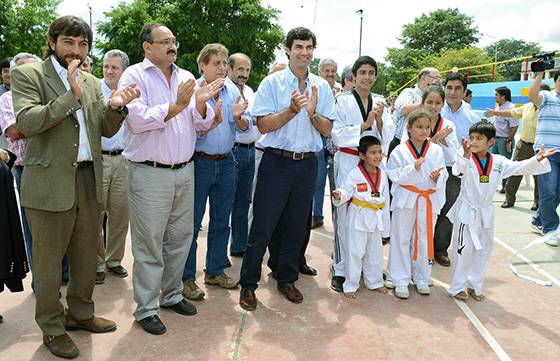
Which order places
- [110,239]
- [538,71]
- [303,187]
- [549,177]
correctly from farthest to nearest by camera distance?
[549,177]
[538,71]
[110,239]
[303,187]

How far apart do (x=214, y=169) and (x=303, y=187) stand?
0.76 m

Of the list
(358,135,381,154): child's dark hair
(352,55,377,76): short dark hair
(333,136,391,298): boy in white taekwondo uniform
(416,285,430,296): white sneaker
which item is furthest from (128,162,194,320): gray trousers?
(416,285,430,296): white sneaker

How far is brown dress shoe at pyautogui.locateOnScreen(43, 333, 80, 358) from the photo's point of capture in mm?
2934

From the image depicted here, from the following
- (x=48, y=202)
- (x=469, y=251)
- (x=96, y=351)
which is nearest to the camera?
(x=48, y=202)

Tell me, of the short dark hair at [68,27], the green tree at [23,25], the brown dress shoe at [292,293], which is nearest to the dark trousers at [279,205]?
the brown dress shoe at [292,293]

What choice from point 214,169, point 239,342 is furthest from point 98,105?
point 239,342

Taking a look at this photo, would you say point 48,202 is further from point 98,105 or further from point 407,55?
point 407,55

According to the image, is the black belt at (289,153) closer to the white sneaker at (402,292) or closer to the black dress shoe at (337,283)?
the black dress shoe at (337,283)

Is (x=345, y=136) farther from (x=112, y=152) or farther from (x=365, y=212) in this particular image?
(x=112, y=152)

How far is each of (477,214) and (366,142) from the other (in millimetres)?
1151

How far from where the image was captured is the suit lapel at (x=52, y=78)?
286 centimetres

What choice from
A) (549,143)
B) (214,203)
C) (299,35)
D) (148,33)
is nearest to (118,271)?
(214,203)

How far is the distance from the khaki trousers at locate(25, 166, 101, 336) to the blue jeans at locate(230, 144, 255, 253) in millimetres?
1812

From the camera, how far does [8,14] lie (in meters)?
27.4
